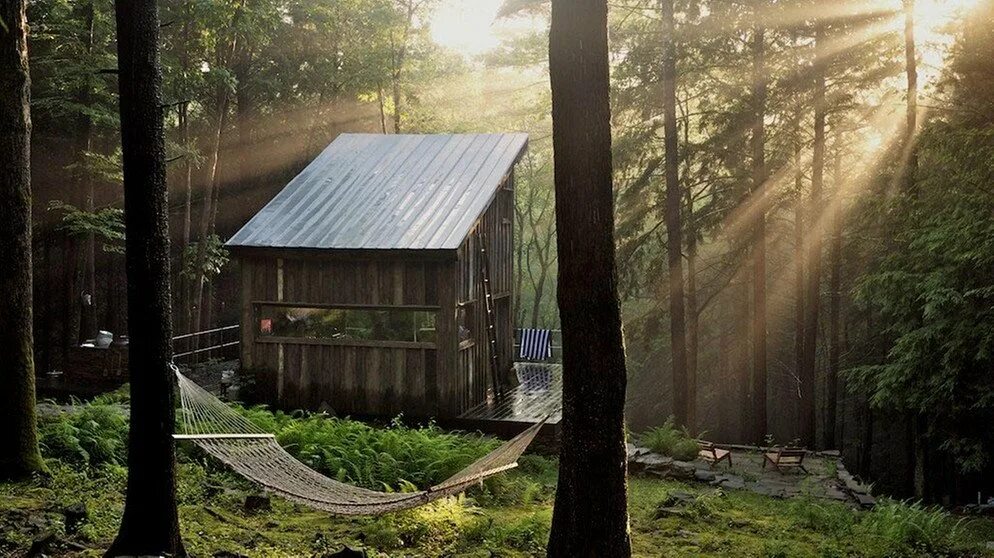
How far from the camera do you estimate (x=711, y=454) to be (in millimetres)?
12922

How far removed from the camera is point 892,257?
13.7 metres

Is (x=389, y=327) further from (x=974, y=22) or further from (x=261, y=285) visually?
(x=974, y=22)

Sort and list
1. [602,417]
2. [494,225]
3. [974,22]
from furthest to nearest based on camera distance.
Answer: [494,225]
[974,22]
[602,417]

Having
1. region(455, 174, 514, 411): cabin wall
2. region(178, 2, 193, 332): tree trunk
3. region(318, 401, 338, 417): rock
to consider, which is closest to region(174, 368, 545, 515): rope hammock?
region(318, 401, 338, 417): rock

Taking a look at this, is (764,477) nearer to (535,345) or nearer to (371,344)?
(371,344)

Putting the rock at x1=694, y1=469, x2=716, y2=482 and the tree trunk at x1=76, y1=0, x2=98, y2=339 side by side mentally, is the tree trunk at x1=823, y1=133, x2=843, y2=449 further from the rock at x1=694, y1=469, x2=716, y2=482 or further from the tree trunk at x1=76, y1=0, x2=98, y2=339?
the tree trunk at x1=76, y1=0, x2=98, y2=339

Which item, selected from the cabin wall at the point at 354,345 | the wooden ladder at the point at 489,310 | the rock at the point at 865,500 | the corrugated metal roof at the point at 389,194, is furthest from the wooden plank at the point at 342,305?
the rock at the point at 865,500

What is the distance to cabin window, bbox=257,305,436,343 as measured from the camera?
14.2 metres

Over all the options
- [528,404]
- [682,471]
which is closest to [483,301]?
[528,404]

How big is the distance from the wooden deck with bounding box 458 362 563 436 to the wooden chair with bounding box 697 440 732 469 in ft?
7.81

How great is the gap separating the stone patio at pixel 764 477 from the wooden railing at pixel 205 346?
10.7 m

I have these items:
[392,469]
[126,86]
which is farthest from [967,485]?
[126,86]

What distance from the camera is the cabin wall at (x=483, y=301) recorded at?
43.9 ft

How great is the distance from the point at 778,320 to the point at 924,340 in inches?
592
